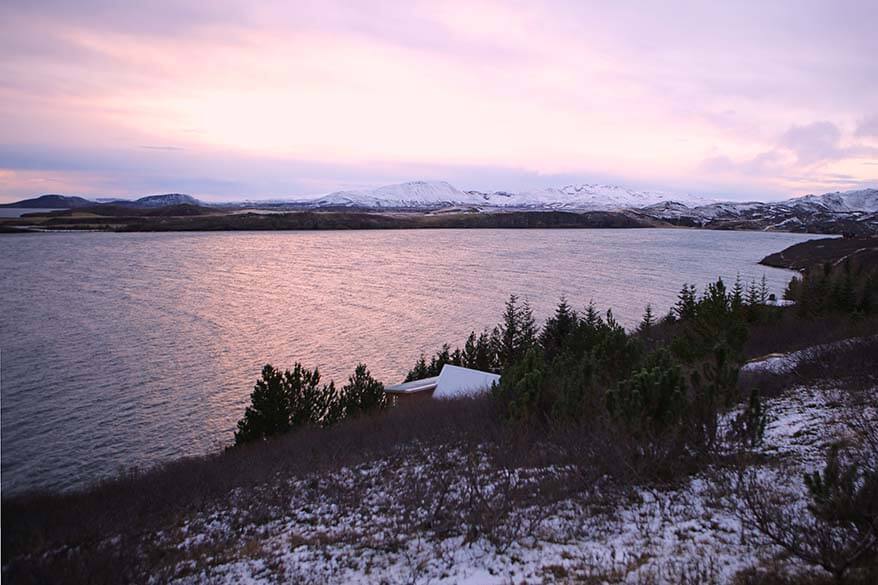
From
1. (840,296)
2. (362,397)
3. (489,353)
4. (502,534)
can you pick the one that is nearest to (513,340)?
(489,353)

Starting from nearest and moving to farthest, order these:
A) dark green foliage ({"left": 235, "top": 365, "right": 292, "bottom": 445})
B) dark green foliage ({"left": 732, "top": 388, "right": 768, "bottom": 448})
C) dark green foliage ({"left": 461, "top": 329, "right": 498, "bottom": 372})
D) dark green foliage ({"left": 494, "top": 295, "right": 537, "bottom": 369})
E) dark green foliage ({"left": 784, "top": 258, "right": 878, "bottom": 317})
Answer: dark green foliage ({"left": 732, "top": 388, "right": 768, "bottom": 448}) < dark green foliage ({"left": 235, "top": 365, "right": 292, "bottom": 445}) < dark green foliage ({"left": 784, "top": 258, "right": 878, "bottom": 317}) < dark green foliage ({"left": 461, "top": 329, "right": 498, "bottom": 372}) < dark green foliage ({"left": 494, "top": 295, "right": 537, "bottom": 369})

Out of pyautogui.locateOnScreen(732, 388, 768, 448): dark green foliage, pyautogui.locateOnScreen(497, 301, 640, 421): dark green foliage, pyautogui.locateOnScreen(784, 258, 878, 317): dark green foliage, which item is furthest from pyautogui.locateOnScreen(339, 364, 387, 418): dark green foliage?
pyautogui.locateOnScreen(784, 258, 878, 317): dark green foliage

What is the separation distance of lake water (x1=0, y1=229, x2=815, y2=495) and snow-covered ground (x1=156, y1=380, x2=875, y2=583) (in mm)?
11208

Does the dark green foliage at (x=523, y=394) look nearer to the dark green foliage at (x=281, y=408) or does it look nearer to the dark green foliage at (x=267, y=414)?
the dark green foliage at (x=281, y=408)

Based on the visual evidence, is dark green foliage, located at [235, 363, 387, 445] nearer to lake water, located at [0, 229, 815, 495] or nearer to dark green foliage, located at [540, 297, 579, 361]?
lake water, located at [0, 229, 815, 495]

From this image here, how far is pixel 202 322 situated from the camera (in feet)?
114

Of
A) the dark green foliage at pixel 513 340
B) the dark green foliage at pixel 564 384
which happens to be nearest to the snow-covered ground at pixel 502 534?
the dark green foliage at pixel 564 384

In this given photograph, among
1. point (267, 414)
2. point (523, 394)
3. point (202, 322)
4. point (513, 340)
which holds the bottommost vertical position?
point (513, 340)

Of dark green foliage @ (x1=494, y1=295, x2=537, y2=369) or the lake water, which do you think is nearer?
the lake water

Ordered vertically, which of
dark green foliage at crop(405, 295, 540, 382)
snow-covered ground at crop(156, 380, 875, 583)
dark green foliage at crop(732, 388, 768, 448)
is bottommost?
dark green foliage at crop(405, 295, 540, 382)

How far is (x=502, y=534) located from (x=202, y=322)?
3290 centimetres

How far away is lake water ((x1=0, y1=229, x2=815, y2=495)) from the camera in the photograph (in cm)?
1869

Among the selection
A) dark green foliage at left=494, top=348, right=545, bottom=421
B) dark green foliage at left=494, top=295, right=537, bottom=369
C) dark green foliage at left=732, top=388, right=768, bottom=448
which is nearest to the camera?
dark green foliage at left=732, top=388, right=768, bottom=448

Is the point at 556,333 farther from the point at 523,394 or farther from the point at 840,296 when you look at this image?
the point at 523,394
